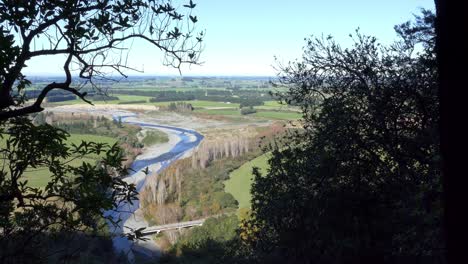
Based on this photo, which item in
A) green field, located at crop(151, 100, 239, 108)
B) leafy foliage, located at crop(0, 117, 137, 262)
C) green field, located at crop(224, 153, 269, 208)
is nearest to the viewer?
leafy foliage, located at crop(0, 117, 137, 262)

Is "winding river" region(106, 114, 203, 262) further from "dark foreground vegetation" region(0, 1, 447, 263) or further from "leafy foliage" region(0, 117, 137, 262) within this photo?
"leafy foliage" region(0, 117, 137, 262)

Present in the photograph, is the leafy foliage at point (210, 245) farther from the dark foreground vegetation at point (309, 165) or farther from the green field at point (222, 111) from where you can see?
the green field at point (222, 111)

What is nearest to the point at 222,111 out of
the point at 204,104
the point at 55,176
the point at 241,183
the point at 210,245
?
the point at 204,104

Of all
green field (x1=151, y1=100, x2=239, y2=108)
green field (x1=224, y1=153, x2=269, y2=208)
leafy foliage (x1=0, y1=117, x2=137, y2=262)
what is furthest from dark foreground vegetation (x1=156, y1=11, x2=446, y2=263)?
green field (x1=151, y1=100, x2=239, y2=108)

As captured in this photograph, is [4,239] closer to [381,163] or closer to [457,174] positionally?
[457,174]

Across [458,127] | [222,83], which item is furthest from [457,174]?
[222,83]

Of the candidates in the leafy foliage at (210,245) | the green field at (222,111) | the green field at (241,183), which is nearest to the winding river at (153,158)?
the leafy foliage at (210,245)

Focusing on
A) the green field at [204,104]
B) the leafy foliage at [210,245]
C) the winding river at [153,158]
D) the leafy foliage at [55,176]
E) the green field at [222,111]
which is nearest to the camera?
the leafy foliage at [55,176]
